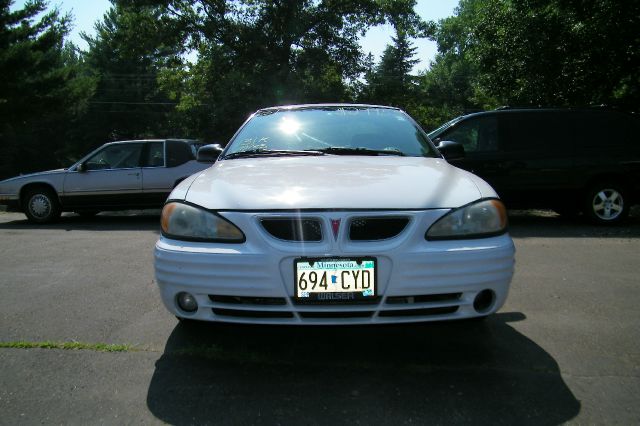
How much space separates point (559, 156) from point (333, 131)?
5298 mm

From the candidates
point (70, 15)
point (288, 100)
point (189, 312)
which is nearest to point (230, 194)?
point (189, 312)

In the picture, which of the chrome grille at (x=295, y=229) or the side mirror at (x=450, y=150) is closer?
the chrome grille at (x=295, y=229)

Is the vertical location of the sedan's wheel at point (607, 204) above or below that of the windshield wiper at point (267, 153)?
below

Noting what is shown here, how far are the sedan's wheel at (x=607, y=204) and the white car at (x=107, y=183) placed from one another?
6.63 meters

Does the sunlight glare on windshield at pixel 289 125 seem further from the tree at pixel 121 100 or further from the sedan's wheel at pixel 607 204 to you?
the tree at pixel 121 100

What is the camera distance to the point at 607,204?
7.96 meters

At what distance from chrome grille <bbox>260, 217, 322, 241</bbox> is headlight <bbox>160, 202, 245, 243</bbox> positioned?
0.56ft

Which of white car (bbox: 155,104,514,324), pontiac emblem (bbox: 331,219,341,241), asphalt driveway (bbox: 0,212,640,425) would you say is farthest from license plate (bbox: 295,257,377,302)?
asphalt driveway (bbox: 0,212,640,425)

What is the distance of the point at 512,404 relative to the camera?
7.81ft

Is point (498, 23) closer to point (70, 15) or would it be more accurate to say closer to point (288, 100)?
point (288, 100)

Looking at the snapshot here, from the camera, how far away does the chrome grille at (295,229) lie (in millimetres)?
2566

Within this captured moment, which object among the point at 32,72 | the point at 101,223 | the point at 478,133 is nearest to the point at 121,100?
the point at 32,72

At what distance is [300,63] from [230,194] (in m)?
20.2

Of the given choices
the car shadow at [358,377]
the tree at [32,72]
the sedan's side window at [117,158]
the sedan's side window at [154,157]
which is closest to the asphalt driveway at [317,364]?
the car shadow at [358,377]
